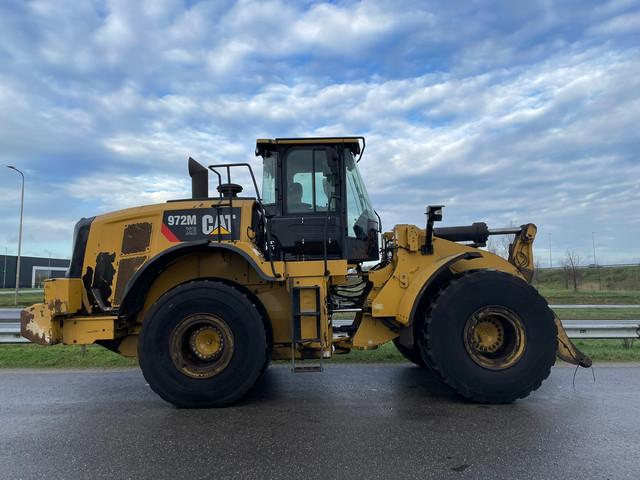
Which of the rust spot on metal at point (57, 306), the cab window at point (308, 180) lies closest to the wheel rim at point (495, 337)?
the cab window at point (308, 180)

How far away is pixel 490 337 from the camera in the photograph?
4914 millimetres

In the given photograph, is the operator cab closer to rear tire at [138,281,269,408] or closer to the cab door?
the cab door

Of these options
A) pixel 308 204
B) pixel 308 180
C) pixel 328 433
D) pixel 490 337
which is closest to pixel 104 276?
pixel 308 204

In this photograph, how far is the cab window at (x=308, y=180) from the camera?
5.41 metres

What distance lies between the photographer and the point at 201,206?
521cm

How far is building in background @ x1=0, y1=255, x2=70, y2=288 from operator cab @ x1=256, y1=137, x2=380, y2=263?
171ft

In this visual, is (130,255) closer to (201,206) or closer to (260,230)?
(201,206)

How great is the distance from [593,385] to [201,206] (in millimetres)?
4955

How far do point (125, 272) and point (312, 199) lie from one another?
2.26 m

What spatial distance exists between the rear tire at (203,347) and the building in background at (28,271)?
2045 inches

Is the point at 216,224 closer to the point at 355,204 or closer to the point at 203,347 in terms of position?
the point at 203,347

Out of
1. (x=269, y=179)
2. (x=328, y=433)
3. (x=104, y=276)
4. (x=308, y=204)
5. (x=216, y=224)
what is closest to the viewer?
(x=328, y=433)

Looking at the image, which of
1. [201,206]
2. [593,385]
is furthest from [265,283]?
[593,385]

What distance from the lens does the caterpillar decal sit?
5145 millimetres
